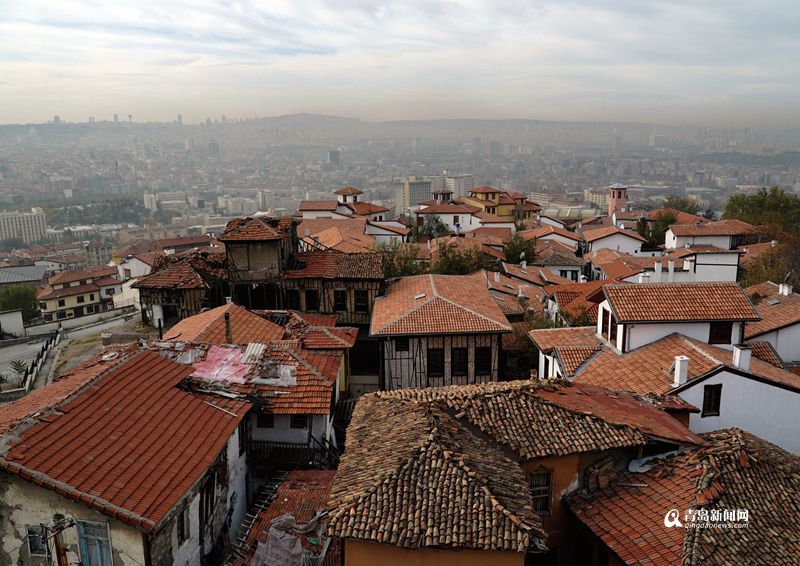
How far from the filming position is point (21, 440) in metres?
9.73

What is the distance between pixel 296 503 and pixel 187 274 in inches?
659

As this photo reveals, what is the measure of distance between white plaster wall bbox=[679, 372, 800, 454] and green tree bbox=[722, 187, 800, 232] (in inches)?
1898

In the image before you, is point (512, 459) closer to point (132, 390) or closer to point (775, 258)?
point (132, 390)

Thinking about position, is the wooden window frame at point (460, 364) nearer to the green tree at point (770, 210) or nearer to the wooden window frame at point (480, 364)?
the wooden window frame at point (480, 364)

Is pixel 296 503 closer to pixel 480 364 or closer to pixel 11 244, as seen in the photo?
pixel 480 364

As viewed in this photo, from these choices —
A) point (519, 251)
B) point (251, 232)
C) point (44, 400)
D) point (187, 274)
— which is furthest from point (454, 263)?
point (44, 400)

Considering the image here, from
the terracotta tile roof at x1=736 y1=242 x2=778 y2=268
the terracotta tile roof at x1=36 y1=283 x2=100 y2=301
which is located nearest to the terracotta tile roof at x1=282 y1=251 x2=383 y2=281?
the terracotta tile roof at x1=736 y1=242 x2=778 y2=268

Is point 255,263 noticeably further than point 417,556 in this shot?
Yes

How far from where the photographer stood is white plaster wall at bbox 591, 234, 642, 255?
178 feet

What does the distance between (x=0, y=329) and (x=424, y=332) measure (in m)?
35.6

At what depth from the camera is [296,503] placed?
42.3 feet
